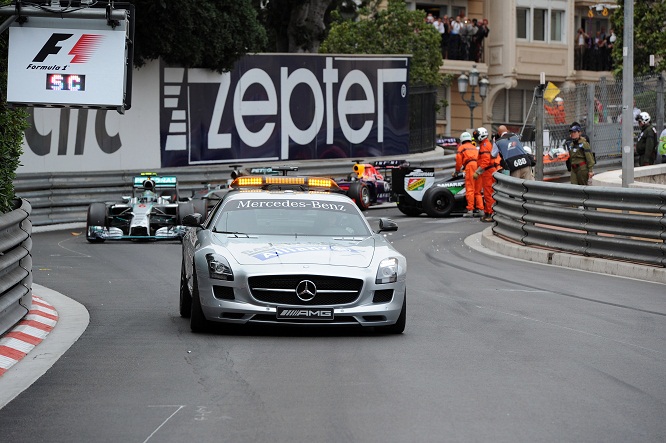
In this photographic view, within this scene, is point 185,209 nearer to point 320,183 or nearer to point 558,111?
point 320,183

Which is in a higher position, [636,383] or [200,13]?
[200,13]

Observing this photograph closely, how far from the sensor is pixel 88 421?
7.34 metres

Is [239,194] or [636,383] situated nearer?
[636,383]

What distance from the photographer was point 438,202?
1110 inches

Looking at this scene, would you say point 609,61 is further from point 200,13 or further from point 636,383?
point 636,383

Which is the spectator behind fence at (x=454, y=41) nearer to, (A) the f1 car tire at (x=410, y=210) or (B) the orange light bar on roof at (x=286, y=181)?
(A) the f1 car tire at (x=410, y=210)

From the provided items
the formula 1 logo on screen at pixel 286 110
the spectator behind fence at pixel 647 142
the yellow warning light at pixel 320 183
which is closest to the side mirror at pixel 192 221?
the yellow warning light at pixel 320 183

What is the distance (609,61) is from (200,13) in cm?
2924

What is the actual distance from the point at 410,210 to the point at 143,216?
7.78 m

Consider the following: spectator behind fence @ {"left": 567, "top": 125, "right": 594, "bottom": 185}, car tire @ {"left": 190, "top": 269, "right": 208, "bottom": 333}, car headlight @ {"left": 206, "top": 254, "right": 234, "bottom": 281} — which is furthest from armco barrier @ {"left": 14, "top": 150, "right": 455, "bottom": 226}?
car headlight @ {"left": 206, "top": 254, "right": 234, "bottom": 281}

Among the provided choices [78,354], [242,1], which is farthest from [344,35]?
[78,354]

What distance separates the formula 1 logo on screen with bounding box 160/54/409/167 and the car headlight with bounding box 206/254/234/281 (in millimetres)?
21853

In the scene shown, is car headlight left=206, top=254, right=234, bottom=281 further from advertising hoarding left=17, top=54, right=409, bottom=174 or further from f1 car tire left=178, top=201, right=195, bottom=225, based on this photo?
advertising hoarding left=17, top=54, right=409, bottom=174

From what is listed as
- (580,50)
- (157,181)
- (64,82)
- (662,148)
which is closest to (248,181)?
(157,181)
